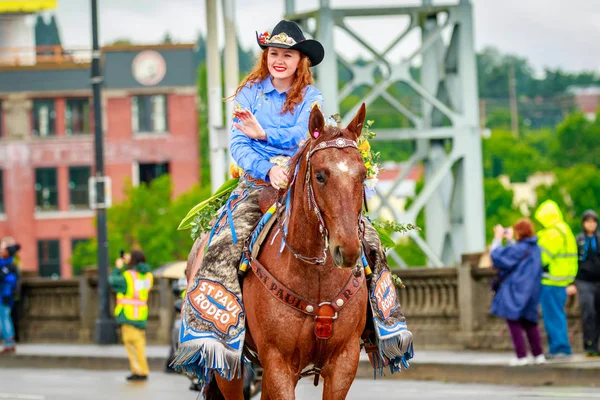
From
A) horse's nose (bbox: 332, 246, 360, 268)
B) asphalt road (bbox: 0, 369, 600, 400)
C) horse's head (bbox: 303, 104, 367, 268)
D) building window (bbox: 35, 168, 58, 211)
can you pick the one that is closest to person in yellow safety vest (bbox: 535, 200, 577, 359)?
asphalt road (bbox: 0, 369, 600, 400)

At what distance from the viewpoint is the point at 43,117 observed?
8075 centimetres

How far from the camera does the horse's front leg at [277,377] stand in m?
8.05

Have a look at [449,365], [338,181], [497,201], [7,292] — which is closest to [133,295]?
[449,365]

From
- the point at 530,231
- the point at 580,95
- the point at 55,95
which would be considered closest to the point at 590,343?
the point at 530,231

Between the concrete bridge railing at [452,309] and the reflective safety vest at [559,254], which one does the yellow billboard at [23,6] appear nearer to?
the concrete bridge railing at [452,309]

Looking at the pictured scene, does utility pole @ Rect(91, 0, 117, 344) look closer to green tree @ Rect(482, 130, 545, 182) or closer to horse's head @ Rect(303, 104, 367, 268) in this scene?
horse's head @ Rect(303, 104, 367, 268)

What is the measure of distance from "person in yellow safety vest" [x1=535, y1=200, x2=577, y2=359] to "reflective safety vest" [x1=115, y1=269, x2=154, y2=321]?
5.76m

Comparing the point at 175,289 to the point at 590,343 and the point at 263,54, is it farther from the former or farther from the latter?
the point at 263,54

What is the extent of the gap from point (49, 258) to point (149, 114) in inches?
439

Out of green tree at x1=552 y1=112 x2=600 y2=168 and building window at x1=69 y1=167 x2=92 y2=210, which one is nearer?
building window at x1=69 y1=167 x2=92 y2=210

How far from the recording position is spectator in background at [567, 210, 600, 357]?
17.9 meters

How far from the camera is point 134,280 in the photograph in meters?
19.9

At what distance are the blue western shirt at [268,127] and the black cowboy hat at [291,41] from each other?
23 cm

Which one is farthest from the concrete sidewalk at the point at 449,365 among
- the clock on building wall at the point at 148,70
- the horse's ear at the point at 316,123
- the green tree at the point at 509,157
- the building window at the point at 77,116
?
the green tree at the point at 509,157
